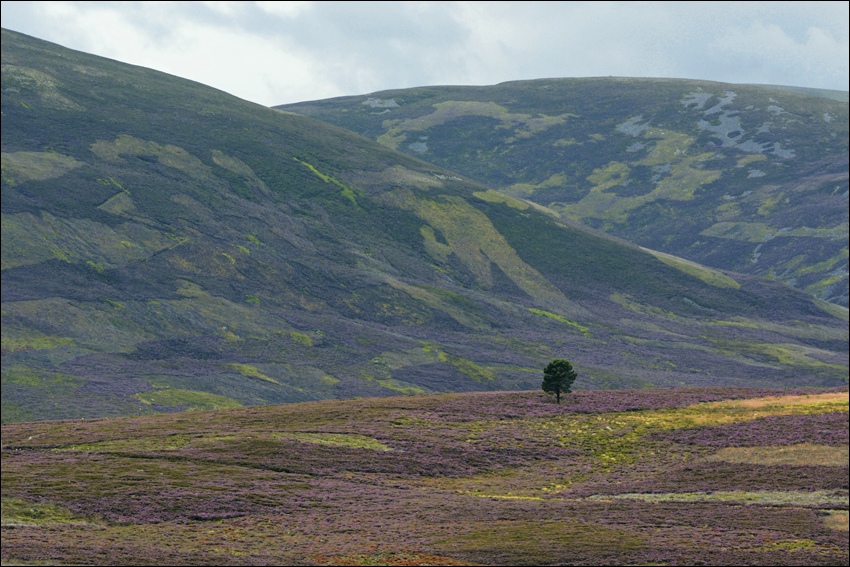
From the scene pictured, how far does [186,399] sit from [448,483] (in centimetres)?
5042

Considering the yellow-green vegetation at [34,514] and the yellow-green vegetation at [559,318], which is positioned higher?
the yellow-green vegetation at [559,318]

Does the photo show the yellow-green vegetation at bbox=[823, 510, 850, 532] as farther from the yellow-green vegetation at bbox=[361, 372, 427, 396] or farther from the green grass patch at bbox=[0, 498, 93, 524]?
the yellow-green vegetation at bbox=[361, 372, 427, 396]

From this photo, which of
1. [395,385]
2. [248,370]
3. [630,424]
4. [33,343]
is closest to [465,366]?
[395,385]

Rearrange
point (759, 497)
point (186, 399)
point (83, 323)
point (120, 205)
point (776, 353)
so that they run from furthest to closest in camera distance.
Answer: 1. point (776, 353)
2. point (120, 205)
3. point (83, 323)
4. point (186, 399)
5. point (759, 497)

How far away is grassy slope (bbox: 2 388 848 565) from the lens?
1874 inches

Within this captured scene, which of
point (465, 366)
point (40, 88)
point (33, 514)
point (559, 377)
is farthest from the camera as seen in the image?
point (40, 88)

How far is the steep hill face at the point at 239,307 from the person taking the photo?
121 meters

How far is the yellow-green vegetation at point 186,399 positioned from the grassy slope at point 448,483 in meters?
18.5

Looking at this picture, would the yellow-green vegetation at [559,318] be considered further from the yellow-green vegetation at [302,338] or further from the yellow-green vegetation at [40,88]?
the yellow-green vegetation at [40,88]

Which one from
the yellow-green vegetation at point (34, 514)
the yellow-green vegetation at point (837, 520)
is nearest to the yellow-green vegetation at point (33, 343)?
the yellow-green vegetation at point (34, 514)

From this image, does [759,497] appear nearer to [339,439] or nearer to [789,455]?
[789,455]

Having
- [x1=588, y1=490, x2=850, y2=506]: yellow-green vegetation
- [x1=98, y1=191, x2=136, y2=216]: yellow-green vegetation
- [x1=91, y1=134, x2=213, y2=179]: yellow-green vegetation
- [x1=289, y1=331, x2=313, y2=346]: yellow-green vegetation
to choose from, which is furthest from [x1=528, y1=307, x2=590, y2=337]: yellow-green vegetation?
[x1=588, y1=490, x2=850, y2=506]: yellow-green vegetation

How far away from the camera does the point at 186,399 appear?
109688mm

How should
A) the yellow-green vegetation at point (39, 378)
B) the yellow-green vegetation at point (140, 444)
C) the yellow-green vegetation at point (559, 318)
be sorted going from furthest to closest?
the yellow-green vegetation at point (559, 318), the yellow-green vegetation at point (39, 378), the yellow-green vegetation at point (140, 444)
